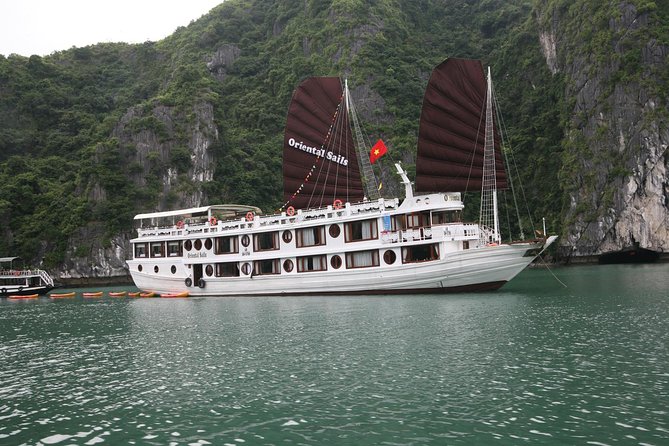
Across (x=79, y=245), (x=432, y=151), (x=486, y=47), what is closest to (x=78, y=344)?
(x=432, y=151)

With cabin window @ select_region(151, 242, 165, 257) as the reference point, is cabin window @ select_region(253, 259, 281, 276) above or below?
below

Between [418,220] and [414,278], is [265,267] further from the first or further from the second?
[418,220]

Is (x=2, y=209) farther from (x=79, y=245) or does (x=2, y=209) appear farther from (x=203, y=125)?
(x=203, y=125)

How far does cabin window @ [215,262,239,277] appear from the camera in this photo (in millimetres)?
27098

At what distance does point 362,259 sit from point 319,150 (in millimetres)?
7518

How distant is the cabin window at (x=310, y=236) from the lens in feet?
80.9

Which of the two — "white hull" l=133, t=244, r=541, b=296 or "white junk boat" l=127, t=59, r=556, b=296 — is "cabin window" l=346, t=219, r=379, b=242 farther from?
"white hull" l=133, t=244, r=541, b=296

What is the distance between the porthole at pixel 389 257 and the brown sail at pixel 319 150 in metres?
5.91

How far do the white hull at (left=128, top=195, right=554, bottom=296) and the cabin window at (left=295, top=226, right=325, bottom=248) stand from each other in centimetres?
24

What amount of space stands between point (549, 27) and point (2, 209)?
5731 cm

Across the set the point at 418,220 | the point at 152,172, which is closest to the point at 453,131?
the point at 418,220

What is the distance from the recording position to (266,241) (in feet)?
85.7

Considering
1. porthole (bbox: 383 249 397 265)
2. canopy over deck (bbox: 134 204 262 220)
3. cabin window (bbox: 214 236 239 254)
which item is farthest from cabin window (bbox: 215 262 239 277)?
porthole (bbox: 383 249 397 265)

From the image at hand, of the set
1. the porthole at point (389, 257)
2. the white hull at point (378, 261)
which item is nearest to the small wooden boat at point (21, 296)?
the white hull at point (378, 261)
